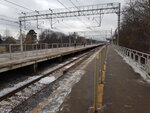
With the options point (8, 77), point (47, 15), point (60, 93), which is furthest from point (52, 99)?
point (47, 15)

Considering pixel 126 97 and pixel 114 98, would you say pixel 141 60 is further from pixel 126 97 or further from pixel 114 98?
pixel 114 98

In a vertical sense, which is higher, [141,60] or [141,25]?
[141,25]

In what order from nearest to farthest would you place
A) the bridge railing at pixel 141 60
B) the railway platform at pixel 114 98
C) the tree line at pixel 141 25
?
the railway platform at pixel 114 98 < the bridge railing at pixel 141 60 < the tree line at pixel 141 25

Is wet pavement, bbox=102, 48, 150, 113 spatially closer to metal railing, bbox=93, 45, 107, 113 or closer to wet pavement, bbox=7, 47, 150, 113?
wet pavement, bbox=7, 47, 150, 113

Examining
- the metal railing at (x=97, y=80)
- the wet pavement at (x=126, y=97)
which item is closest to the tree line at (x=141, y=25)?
the metal railing at (x=97, y=80)

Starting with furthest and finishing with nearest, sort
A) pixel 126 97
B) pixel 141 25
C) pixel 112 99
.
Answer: pixel 141 25
pixel 126 97
pixel 112 99

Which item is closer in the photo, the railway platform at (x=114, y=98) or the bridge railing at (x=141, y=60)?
the railway platform at (x=114, y=98)

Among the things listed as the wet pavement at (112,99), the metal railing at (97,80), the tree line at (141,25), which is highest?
the tree line at (141,25)

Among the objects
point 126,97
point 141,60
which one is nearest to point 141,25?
point 141,60

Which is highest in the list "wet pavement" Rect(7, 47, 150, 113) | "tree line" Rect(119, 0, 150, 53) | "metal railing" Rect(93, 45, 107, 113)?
"tree line" Rect(119, 0, 150, 53)

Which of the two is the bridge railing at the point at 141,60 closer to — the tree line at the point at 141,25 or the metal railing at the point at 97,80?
the metal railing at the point at 97,80

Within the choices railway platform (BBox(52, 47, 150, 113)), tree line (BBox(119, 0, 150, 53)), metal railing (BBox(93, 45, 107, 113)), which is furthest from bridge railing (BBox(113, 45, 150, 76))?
tree line (BBox(119, 0, 150, 53))

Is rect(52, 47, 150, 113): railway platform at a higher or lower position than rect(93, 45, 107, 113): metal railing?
lower

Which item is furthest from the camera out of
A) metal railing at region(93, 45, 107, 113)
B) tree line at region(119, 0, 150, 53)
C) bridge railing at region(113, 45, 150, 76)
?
tree line at region(119, 0, 150, 53)
